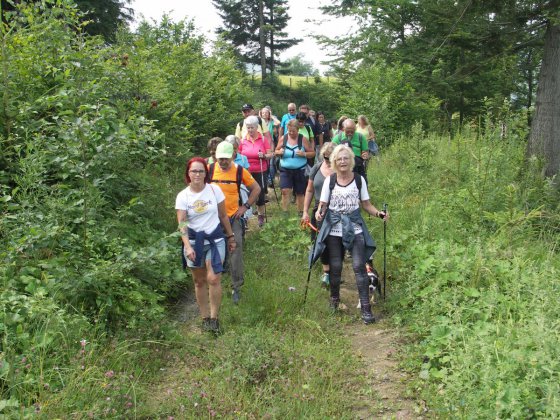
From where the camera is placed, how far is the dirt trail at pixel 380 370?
370 centimetres

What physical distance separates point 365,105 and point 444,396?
13.6 m

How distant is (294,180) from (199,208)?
4177 millimetres

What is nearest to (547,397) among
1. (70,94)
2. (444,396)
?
(444,396)

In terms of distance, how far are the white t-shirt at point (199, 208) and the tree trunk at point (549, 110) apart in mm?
5939

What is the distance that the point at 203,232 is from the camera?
16.4ft

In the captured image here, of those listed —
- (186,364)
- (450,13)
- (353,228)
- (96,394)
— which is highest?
(450,13)

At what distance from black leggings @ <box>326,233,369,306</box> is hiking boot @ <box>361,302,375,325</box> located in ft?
0.16

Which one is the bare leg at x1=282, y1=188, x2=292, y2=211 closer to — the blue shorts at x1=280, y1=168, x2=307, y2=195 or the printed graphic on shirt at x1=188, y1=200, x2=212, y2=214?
the blue shorts at x1=280, y1=168, x2=307, y2=195

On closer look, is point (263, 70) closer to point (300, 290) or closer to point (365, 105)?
point (365, 105)

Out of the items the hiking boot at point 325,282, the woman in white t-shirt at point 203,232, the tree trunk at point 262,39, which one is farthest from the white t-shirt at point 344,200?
the tree trunk at point 262,39

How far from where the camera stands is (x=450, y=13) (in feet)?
27.4

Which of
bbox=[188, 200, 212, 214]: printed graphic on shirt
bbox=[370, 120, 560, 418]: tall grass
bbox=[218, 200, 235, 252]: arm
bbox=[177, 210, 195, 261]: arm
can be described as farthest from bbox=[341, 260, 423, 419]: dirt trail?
bbox=[188, 200, 212, 214]: printed graphic on shirt

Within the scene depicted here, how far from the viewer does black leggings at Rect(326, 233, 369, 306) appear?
5.38 m

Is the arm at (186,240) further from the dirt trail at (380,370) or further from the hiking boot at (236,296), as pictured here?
the dirt trail at (380,370)
